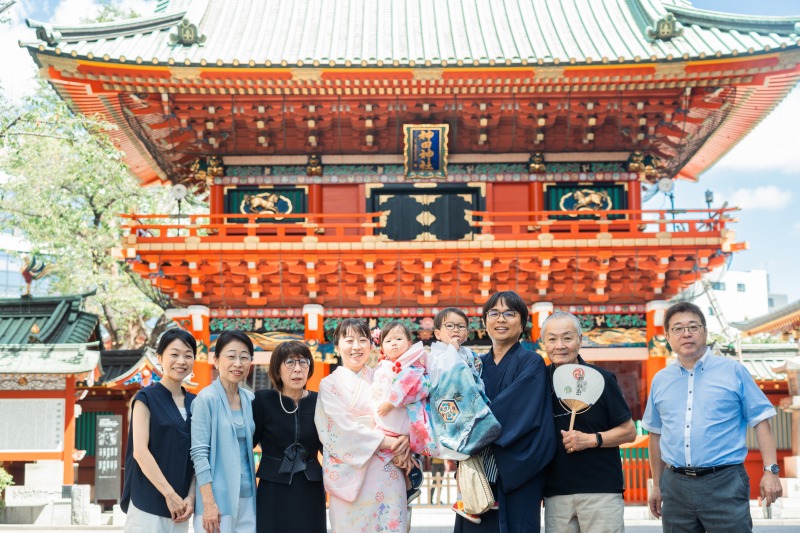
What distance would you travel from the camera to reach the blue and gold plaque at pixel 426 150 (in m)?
14.0

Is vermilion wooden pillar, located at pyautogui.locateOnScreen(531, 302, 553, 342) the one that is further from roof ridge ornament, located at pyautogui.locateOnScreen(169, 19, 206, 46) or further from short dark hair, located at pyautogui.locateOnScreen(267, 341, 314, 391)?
short dark hair, located at pyautogui.locateOnScreen(267, 341, 314, 391)

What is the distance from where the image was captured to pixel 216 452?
16.8 ft

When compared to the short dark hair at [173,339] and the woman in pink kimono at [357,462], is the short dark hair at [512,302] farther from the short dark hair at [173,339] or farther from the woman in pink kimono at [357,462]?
the short dark hair at [173,339]

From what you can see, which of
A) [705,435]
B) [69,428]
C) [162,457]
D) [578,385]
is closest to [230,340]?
[162,457]

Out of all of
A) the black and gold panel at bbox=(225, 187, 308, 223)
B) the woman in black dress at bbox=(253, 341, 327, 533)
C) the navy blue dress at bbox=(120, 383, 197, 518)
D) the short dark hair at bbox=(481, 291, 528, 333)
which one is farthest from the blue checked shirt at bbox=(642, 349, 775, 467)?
the black and gold panel at bbox=(225, 187, 308, 223)

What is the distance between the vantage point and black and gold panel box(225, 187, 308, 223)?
1418 cm

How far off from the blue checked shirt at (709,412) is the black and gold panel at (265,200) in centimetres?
988

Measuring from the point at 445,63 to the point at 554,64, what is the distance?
1638 mm

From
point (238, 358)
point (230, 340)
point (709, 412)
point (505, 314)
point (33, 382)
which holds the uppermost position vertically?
point (505, 314)

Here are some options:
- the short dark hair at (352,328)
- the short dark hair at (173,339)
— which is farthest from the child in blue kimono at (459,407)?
the short dark hair at (173,339)

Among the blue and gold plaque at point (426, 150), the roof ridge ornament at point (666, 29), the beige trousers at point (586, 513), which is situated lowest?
the beige trousers at point (586, 513)

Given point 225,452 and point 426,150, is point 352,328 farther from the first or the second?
point 426,150

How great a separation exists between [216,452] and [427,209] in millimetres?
9300

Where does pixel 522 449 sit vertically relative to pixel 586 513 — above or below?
above
